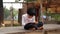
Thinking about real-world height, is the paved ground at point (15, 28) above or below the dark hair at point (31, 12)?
below

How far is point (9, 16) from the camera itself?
4.07 m

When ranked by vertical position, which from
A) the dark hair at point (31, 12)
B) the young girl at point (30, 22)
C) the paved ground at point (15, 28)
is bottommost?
the paved ground at point (15, 28)

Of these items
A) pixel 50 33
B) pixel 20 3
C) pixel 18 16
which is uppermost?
pixel 20 3

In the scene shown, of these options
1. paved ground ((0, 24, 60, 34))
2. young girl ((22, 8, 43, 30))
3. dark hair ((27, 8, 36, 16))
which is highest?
dark hair ((27, 8, 36, 16))

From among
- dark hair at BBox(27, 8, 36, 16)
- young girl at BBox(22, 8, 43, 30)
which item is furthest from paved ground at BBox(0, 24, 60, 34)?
dark hair at BBox(27, 8, 36, 16)

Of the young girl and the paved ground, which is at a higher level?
the young girl

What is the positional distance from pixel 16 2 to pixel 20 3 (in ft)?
0.29

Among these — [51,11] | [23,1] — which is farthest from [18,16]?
[51,11]

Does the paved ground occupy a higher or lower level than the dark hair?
lower

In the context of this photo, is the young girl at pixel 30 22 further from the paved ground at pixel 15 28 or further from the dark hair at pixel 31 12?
the paved ground at pixel 15 28

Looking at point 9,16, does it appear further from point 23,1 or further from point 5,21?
point 23,1

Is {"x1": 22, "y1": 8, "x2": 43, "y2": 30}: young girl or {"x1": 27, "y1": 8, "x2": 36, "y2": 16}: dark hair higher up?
{"x1": 27, "y1": 8, "x2": 36, "y2": 16}: dark hair

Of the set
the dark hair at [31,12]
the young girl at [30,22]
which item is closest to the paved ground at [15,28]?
the young girl at [30,22]

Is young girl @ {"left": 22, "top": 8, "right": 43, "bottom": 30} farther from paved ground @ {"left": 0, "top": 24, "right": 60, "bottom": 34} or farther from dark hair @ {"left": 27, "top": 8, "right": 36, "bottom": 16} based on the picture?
paved ground @ {"left": 0, "top": 24, "right": 60, "bottom": 34}
